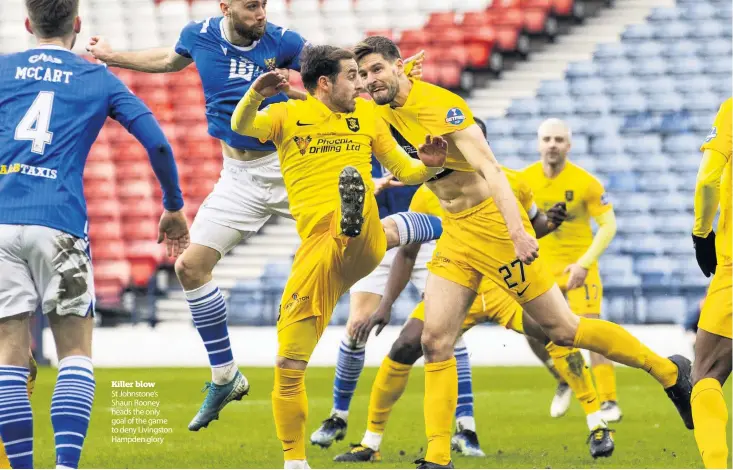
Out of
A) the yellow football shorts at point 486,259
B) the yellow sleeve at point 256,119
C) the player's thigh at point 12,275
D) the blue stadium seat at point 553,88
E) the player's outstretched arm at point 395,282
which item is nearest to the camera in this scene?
the player's thigh at point 12,275

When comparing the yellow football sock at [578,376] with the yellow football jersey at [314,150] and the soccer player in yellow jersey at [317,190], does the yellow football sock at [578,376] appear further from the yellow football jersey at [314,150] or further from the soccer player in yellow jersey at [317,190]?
the yellow football jersey at [314,150]

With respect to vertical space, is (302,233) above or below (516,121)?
above

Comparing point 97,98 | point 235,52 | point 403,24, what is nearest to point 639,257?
point 403,24

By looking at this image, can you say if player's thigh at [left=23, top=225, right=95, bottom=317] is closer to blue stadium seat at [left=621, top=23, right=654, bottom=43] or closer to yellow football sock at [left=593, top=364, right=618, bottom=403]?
yellow football sock at [left=593, top=364, right=618, bottom=403]

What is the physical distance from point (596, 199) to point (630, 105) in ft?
34.3

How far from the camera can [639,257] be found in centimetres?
1750

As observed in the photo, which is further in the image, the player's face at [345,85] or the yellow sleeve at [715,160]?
the player's face at [345,85]

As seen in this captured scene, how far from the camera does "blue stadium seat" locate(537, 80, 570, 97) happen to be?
67.2 feet

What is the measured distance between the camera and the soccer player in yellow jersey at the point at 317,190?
619 cm

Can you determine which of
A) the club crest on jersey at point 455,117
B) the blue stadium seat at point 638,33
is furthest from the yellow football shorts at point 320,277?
the blue stadium seat at point 638,33

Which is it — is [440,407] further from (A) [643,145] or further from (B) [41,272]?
(A) [643,145]

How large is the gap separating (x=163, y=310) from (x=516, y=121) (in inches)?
268

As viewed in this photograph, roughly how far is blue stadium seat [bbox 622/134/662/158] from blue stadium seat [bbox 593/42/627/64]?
214 centimetres

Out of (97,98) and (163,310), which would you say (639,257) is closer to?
(163,310)
